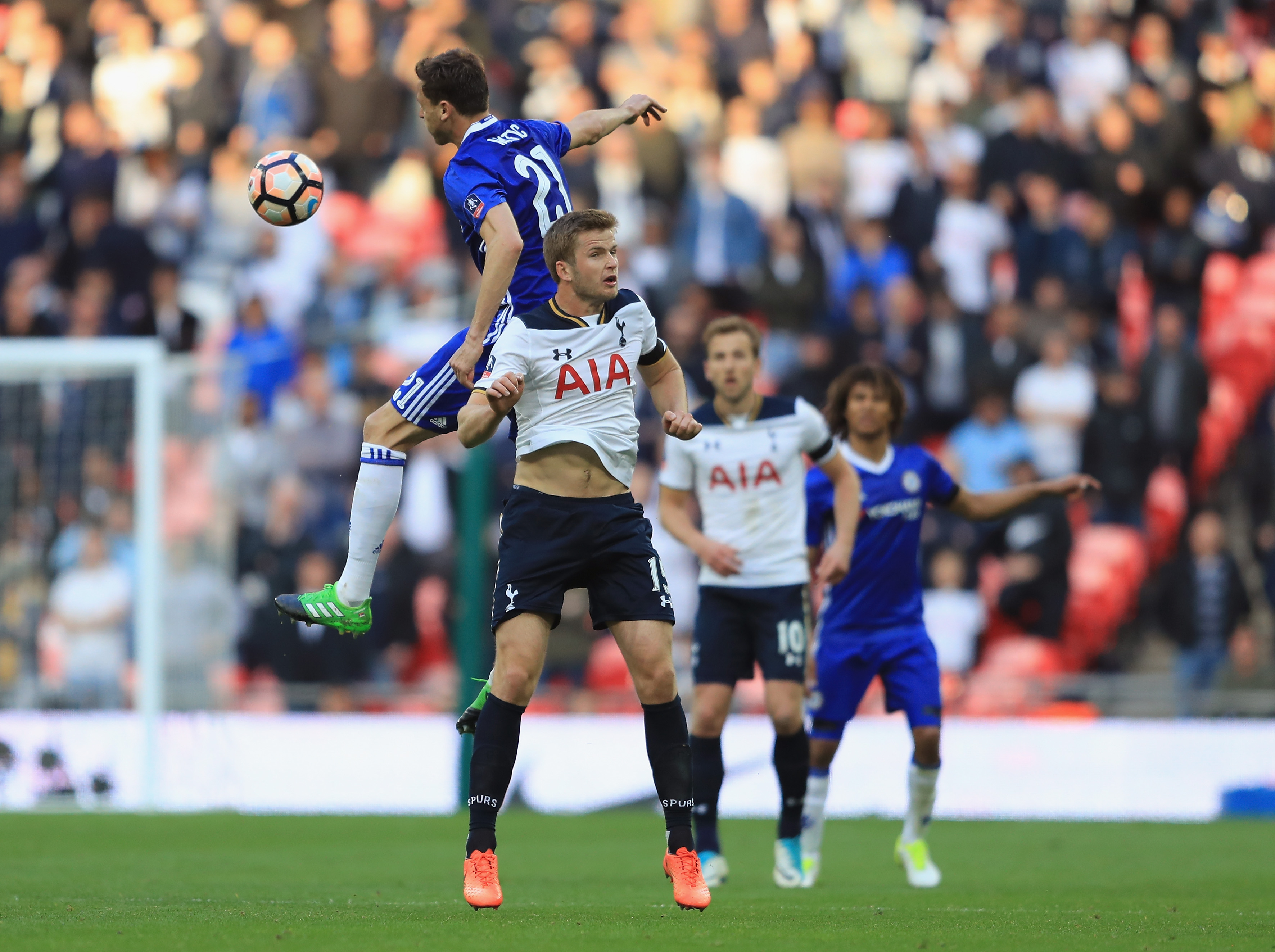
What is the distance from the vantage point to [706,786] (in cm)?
945

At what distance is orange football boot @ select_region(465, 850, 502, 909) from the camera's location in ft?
22.0

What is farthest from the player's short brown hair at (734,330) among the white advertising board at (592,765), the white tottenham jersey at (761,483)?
the white advertising board at (592,765)

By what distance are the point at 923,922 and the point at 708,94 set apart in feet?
45.2

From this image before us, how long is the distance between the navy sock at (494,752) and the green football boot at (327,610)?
3.37ft

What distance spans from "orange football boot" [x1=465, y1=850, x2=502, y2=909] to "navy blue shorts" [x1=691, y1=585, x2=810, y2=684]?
9.10 ft

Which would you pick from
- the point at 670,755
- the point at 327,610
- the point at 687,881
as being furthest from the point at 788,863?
the point at 327,610

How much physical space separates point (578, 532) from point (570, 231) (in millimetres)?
1106

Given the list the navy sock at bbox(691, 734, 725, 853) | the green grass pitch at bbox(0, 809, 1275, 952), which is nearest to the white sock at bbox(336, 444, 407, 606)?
the green grass pitch at bbox(0, 809, 1275, 952)

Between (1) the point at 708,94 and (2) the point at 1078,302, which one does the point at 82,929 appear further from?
(1) the point at 708,94

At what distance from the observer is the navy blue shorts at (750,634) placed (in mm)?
9250

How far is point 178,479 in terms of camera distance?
603 inches

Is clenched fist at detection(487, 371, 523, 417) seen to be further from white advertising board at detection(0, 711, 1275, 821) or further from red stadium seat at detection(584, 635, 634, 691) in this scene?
red stadium seat at detection(584, 635, 634, 691)

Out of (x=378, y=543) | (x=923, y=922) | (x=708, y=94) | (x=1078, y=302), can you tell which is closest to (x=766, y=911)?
(x=923, y=922)

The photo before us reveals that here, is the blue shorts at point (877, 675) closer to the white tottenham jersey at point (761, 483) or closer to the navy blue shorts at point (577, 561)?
the white tottenham jersey at point (761, 483)
